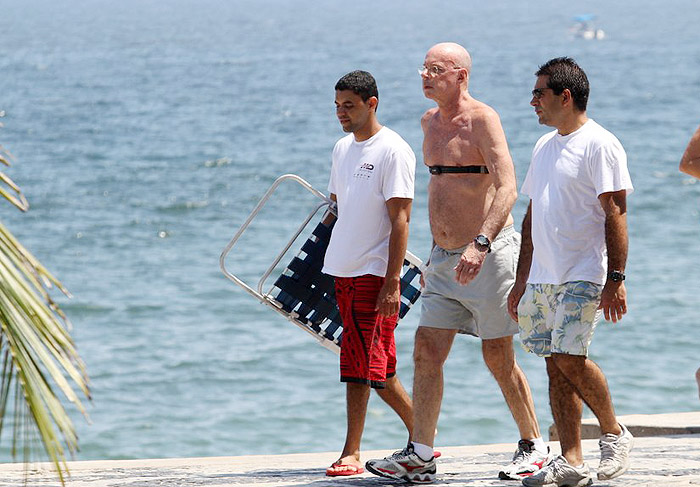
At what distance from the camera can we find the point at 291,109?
43375 millimetres

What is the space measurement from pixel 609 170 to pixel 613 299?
1.65 feet

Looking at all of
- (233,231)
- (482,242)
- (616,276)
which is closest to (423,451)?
(482,242)

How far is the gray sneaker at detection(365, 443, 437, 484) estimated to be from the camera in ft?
18.2

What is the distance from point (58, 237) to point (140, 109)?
2093 centimetres

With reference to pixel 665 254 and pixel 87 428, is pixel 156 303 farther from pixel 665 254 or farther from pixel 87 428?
pixel 665 254

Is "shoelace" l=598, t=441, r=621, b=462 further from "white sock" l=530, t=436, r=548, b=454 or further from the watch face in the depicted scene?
the watch face

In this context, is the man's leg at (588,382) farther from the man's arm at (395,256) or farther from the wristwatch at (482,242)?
the man's arm at (395,256)

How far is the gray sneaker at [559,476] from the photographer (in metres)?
5.19

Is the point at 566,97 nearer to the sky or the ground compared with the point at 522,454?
nearer to the sky

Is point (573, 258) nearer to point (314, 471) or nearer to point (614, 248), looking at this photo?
point (614, 248)

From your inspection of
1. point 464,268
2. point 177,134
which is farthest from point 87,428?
point 177,134

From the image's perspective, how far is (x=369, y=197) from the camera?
588cm

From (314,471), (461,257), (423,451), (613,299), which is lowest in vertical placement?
(314,471)

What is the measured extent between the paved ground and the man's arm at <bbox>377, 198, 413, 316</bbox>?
0.77 metres
